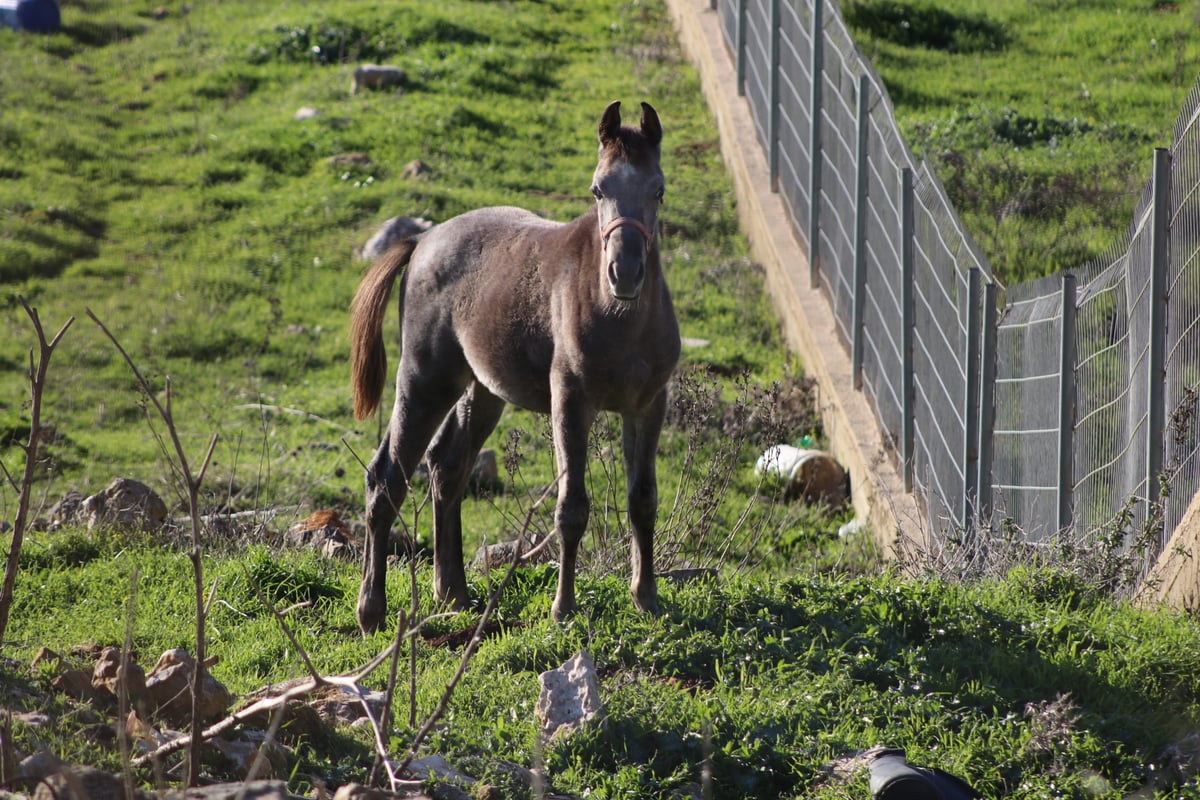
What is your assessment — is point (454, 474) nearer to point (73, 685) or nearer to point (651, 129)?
point (651, 129)

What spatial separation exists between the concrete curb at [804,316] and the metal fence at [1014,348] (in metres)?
0.18

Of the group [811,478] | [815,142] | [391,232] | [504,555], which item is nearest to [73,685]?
[504,555]

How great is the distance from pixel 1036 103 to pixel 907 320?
7069mm

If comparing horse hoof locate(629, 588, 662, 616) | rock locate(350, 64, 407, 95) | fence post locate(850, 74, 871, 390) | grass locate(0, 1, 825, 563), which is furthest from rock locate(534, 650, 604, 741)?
rock locate(350, 64, 407, 95)

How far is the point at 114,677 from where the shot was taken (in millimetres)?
4848

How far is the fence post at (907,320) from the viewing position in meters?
8.16

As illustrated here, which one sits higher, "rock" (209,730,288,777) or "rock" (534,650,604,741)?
"rock" (209,730,288,777)

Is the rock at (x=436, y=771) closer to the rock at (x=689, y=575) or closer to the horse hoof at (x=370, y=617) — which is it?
the horse hoof at (x=370, y=617)

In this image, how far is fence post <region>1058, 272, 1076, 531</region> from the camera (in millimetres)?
6234

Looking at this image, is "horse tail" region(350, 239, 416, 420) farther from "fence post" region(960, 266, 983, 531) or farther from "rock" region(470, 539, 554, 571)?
"fence post" region(960, 266, 983, 531)

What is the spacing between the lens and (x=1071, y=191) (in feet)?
39.1

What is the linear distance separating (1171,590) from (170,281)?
10677mm

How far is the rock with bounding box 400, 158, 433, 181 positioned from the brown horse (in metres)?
8.36

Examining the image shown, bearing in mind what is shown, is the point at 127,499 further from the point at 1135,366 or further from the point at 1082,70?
the point at 1082,70
